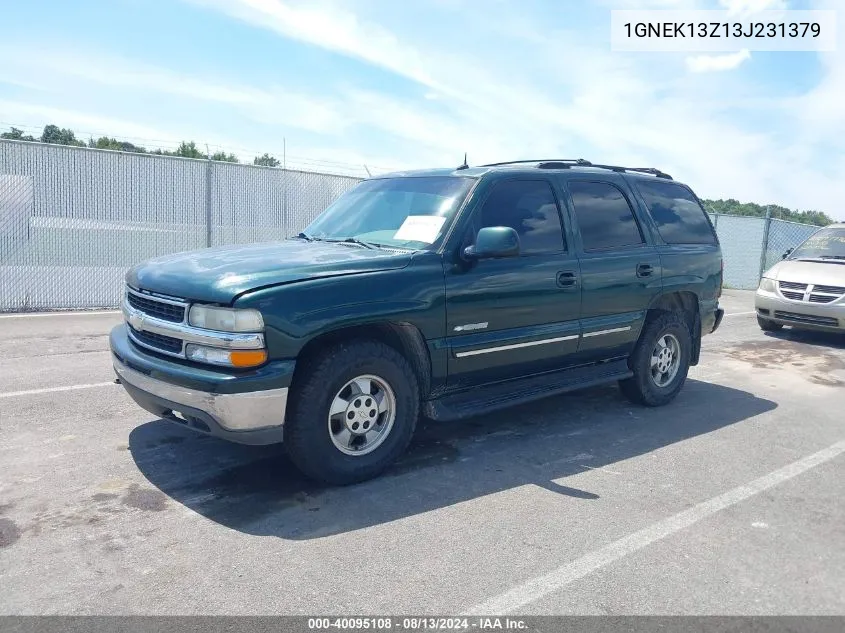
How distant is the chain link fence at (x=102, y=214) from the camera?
10719mm

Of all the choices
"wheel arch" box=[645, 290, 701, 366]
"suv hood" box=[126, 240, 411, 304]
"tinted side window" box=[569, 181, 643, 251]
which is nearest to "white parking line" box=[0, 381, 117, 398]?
"suv hood" box=[126, 240, 411, 304]

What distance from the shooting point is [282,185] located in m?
13.6

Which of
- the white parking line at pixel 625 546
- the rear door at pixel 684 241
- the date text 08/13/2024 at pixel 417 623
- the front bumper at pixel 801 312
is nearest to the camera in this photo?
the date text 08/13/2024 at pixel 417 623

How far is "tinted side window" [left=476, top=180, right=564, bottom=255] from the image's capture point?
5043mm

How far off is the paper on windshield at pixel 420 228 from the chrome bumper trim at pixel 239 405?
1.48m

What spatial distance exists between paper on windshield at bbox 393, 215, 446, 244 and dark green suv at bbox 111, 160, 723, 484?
1 centimetres

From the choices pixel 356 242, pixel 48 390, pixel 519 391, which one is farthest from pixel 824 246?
pixel 48 390

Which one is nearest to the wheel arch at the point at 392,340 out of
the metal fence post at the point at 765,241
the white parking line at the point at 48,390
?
the white parking line at the point at 48,390

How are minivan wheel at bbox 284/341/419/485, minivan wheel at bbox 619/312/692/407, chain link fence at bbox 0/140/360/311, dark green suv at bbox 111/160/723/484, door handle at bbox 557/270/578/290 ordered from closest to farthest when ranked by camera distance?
dark green suv at bbox 111/160/723/484 → minivan wheel at bbox 284/341/419/485 → door handle at bbox 557/270/578/290 → minivan wheel at bbox 619/312/692/407 → chain link fence at bbox 0/140/360/311

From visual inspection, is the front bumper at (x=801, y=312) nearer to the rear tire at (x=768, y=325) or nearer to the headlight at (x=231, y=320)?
the rear tire at (x=768, y=325)

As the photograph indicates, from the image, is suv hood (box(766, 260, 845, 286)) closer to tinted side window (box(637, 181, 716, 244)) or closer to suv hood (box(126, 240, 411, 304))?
tinted side window (box(637, 181, 716, 244))

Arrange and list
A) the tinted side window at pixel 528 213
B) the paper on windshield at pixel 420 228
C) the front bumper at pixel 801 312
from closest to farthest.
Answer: the paper on windshield at pixel 420 228 < the tinted side window at pixel 528 213 < the front bumper at pixel 801 312

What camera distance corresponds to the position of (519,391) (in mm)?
5168

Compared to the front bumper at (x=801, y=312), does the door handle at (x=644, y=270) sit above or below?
above
